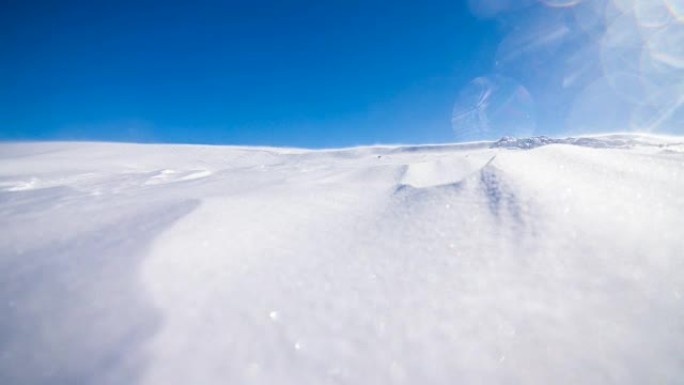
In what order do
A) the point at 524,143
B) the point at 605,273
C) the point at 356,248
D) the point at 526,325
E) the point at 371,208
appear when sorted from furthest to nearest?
the point at 524,143 < the point at 371,208 < the point at 356,248 < the point at 605,273 < the point at 526,325

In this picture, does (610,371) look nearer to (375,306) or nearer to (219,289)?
(375,306)

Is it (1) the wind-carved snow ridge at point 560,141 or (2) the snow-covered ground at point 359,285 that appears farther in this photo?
(1) the wind-carved snow ridge at point 560,141

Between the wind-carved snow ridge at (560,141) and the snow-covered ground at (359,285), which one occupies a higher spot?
the wind-carved snow ridge at (560,141)

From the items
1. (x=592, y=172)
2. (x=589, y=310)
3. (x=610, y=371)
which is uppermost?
(x=592, y=172)

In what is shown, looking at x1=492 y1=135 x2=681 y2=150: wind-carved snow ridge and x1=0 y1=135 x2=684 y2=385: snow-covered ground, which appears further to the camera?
x1=492 y1=135 x2=681 y2=150: wind-carved snow ridge

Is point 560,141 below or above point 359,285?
above

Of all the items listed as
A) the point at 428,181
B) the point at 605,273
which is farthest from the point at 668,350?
the point at 428,181

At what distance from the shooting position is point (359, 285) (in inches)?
88.5

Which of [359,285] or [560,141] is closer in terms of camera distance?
[359,285]

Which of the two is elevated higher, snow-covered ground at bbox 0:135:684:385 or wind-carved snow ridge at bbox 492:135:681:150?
wind-carved snow ridge at bbox 492:135:681:150

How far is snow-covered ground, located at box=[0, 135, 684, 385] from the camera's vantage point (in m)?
1.64

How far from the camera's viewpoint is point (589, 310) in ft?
6.26

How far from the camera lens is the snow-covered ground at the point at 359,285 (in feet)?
5.38

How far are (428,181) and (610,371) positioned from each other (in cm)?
287
